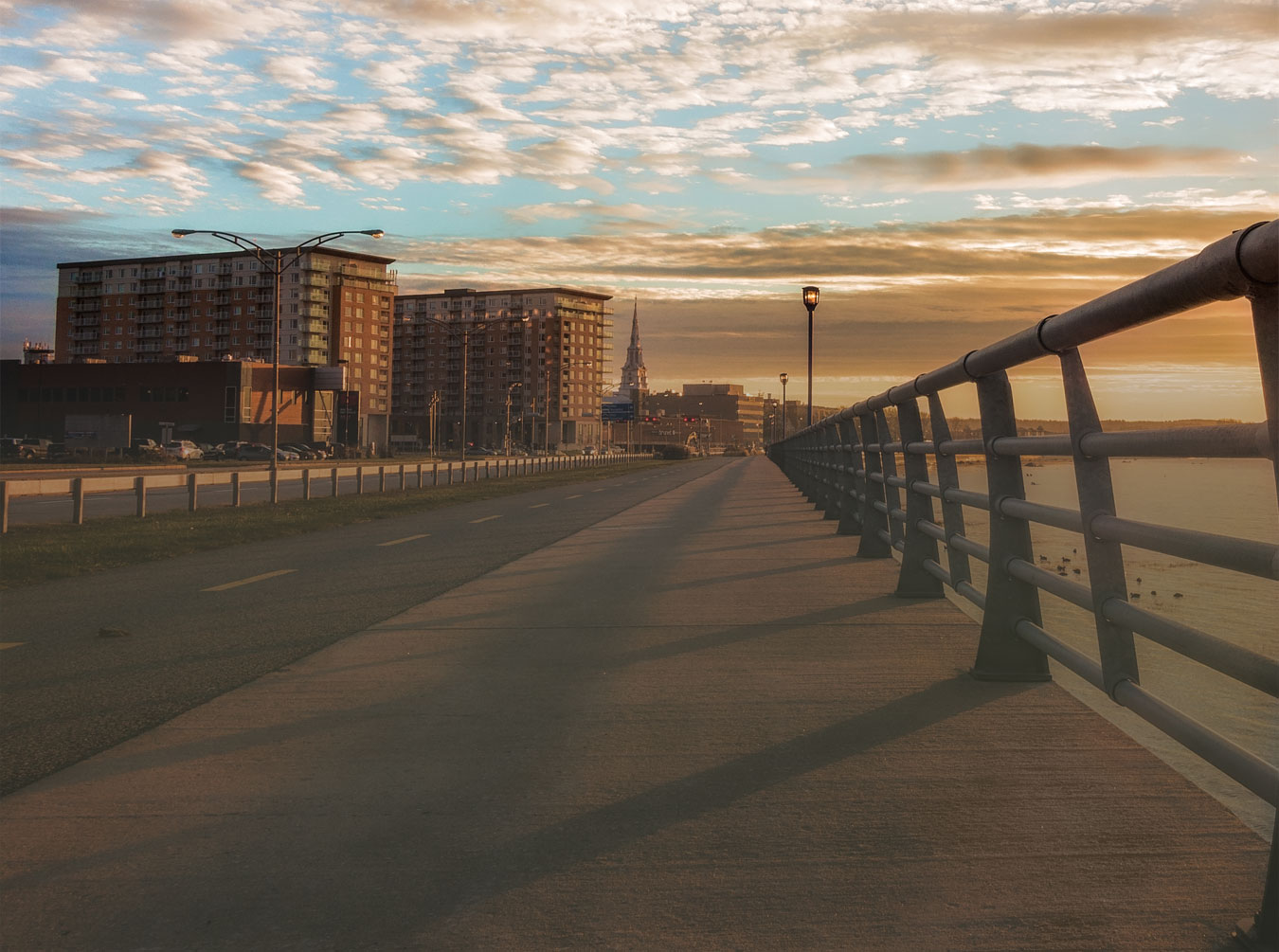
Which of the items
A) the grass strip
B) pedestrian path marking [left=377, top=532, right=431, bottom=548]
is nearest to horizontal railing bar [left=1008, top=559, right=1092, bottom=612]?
the grass strip

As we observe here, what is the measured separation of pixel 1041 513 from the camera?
→ 16.2 feet

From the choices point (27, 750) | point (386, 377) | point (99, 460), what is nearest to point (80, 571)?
point (27, 750)

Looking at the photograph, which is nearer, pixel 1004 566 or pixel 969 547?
pixel 1004 566

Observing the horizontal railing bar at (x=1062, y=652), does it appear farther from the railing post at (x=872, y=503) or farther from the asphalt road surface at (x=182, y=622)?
the railing post at (x=872, y=503)

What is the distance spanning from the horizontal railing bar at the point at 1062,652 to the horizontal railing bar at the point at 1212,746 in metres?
0.37

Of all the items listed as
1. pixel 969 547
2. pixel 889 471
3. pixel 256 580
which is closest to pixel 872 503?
pixel 889 471

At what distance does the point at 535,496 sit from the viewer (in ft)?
102

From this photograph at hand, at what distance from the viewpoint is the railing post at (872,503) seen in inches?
447

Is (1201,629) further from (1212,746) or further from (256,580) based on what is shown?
(1212,746)

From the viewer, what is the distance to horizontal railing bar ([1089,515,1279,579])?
276cm

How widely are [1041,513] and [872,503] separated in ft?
21.7

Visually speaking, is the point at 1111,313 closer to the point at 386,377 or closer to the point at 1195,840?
the point at 1195,840

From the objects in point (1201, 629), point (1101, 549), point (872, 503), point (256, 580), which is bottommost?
point (1201, 629)

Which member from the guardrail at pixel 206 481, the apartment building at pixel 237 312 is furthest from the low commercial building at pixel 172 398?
the guardrail at pixel 206 481
